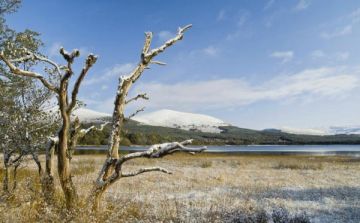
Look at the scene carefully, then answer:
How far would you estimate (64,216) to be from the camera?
36.0ft

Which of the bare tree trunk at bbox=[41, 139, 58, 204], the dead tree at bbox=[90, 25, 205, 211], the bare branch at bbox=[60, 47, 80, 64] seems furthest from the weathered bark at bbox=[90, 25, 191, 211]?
the bare branch at bbox=[60, 47, 80, 64]

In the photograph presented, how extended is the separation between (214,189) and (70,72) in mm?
14519

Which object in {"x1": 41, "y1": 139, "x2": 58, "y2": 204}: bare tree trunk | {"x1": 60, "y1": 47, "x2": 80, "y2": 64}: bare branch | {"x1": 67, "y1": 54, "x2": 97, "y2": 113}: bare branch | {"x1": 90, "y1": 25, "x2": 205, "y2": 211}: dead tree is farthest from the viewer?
{"x1": 41, "y1": 139, "x2": 58, "y2": 204}: bare tree trunk

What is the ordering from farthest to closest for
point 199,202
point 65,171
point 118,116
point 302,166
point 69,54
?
point 302,166 < point 199,202 < point 118,116 < point 65,171 < point 69,54

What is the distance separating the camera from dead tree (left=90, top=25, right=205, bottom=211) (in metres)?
11.4

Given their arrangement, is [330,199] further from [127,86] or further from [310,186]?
[127,86]

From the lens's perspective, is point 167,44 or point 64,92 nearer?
point 64,92

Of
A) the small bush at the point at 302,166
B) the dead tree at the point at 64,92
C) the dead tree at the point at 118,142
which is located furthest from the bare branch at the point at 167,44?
the small bush at the point at 302,166

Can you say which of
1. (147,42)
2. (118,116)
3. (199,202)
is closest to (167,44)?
(147,42)

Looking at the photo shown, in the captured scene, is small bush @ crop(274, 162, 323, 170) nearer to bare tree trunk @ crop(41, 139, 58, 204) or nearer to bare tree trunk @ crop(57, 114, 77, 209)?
bare tree trunk @ crop(41, 139, 58, 204)

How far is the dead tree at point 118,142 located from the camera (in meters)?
11.4

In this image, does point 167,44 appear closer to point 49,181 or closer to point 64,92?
point 64,92

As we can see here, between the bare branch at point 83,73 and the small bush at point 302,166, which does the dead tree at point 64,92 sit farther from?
the small bush at point 302,166

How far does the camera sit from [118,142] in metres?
12.5
